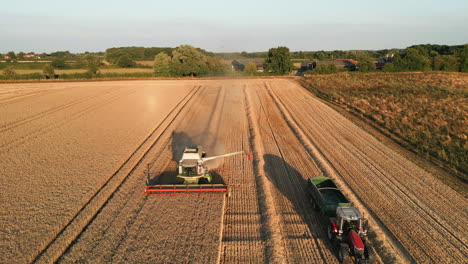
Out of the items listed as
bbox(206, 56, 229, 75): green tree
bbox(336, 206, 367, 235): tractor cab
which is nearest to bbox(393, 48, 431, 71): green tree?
bbox(206, 56, 229, 75): green tree

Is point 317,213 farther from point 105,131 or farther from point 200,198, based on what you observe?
point 105,131

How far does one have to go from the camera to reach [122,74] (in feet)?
246

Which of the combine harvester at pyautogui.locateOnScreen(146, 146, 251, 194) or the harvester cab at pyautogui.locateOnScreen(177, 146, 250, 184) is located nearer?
the combine harvester at pyautogui.locateOnScreen(146, 146, 251, 194)

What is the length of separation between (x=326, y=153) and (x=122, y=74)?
66.6 m

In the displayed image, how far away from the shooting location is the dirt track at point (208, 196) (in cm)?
1156

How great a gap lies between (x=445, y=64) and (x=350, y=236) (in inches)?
3532

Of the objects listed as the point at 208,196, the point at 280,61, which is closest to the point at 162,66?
the point at 280,61

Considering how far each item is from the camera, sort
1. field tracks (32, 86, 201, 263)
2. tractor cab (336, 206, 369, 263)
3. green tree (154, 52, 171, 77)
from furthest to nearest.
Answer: green tree (154, 52, 171, 77)
field tracks (32, 86, 201, 263)
tractor cab (336, 206, 369, 263)

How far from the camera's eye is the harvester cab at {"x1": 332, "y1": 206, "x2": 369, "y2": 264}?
10031mm

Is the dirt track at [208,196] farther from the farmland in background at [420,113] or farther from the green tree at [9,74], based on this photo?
the green tree at [9,74]

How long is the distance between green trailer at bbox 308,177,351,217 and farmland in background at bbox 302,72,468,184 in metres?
9.43

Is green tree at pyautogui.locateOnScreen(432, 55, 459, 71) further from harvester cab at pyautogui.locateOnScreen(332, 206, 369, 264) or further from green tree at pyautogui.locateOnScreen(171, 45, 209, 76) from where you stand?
harvester cab at pyautogui.locateOnScreen(332, 206, 369, 264)

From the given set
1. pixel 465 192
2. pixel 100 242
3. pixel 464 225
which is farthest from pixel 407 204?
pixel 100 242

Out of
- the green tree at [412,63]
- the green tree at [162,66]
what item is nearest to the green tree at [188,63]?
the green tree at [162,66]
